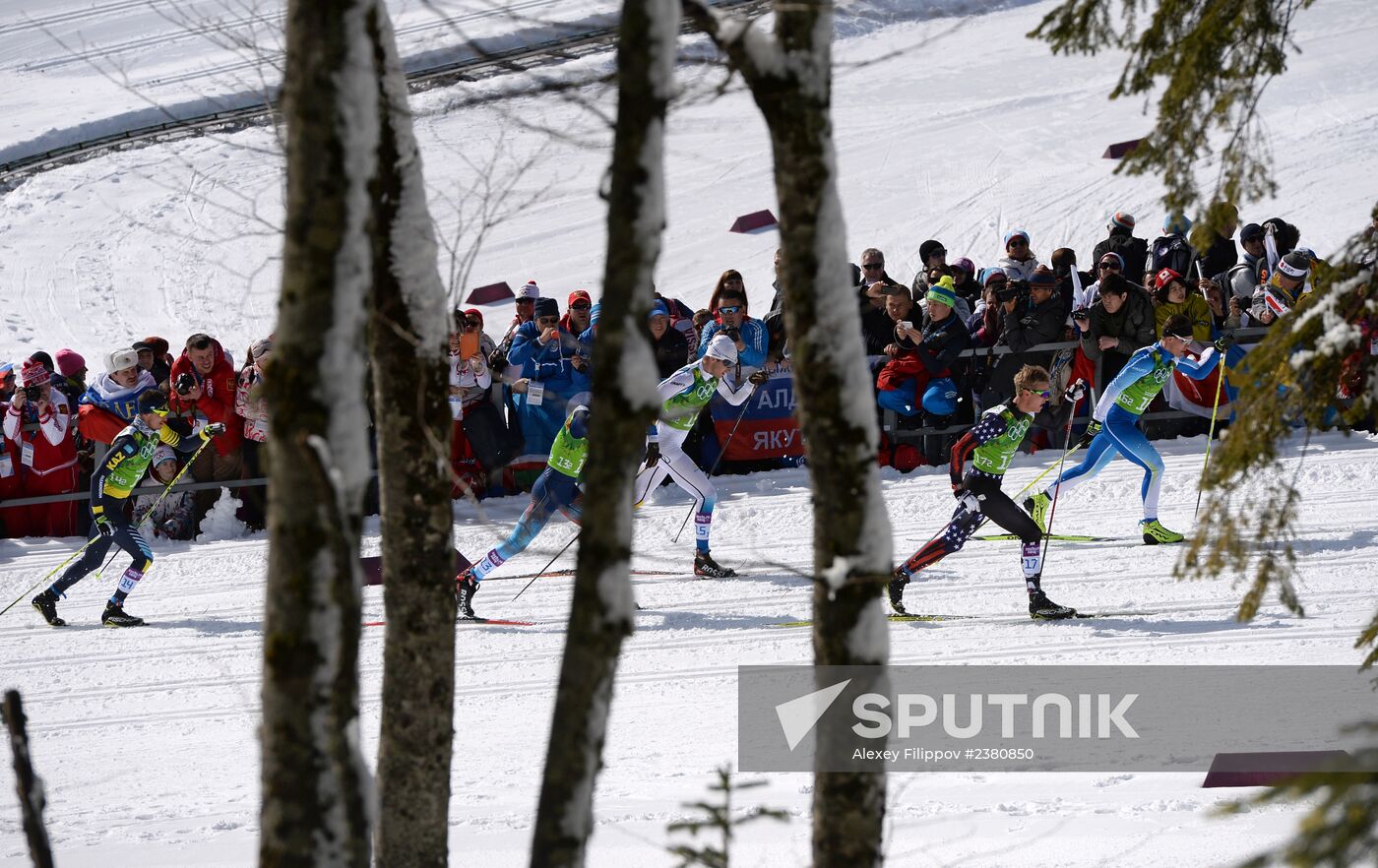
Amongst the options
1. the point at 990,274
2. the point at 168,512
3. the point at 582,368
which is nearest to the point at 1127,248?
the point at 990,274

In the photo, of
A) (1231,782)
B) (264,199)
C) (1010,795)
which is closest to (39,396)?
(1010,795)

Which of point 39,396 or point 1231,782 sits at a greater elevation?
point 39,396

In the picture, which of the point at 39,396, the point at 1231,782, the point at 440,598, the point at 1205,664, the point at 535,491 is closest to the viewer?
the point at 440,598

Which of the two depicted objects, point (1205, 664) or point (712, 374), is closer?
point (1205, 664)

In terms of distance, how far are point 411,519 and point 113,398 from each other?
7.67 meters

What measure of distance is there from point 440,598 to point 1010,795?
336 centimetres

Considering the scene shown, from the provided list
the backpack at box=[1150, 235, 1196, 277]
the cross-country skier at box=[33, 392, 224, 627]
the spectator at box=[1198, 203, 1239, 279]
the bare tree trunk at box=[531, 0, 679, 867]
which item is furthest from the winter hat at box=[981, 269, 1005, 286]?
the bare tree trunk at box=[531, 0, 679, 867]

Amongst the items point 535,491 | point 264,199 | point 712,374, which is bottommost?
point 535,491

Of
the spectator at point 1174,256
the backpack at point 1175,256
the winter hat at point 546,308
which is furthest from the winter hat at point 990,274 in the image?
the winter hat at point 546,308

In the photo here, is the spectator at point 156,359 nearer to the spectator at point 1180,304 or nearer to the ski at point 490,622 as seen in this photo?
the ski at point 490,622

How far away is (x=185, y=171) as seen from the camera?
23.5 metres

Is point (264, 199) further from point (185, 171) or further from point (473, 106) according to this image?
point (473, 106)

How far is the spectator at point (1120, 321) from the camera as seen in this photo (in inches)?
463

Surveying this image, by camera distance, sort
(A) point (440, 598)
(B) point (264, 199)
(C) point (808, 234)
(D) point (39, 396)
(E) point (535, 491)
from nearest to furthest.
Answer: (C) point (808, 234) < (A) point (440, 598) < (E) point (535, 491) < (D) point (39, 396) < (B) point (264, 199)
